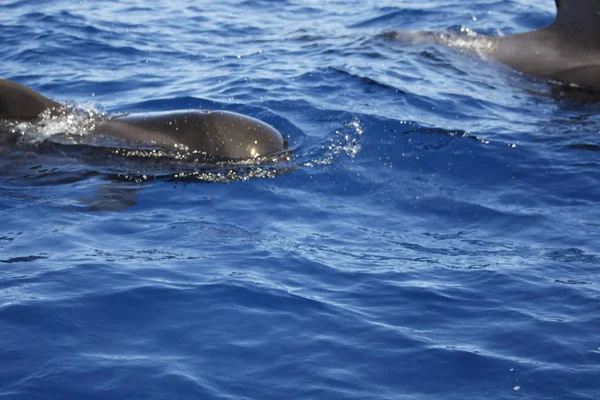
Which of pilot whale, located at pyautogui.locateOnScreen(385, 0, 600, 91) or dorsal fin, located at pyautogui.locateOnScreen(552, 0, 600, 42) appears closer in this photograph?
pilot whale, located at pyautogui.locateOnScreen(385, 0, 600, 91)

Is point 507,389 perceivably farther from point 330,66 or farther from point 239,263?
point 330,66

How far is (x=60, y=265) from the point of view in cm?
714

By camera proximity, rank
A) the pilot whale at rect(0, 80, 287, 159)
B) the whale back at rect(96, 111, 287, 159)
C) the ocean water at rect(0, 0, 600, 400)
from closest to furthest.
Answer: the ocean water at rect(0, 0, 600, 400)
the pilot whale at rect(0, 80, 287, 159)
the whale back at rect(96, 111, 287, 159)

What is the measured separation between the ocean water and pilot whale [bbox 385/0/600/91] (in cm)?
37

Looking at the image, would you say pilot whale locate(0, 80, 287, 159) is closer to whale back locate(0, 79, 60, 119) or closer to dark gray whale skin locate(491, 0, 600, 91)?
whale back locate(0, 79, 60, 119)

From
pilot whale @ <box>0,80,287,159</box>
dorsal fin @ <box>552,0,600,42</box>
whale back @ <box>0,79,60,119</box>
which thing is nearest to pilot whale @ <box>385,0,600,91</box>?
dorsal fin @ <box>552,0,600,42</box>

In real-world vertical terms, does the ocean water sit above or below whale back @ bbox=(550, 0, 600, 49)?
below

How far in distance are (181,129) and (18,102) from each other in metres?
1.68

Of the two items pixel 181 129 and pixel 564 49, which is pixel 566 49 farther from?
pixel 181 129

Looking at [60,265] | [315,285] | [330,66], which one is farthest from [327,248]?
[330,66]

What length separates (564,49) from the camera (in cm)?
1270

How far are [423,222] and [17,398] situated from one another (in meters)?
4.31

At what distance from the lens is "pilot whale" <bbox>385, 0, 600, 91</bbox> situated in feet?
40.0

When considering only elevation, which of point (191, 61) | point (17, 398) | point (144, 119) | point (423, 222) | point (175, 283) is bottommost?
point (17, 398)
